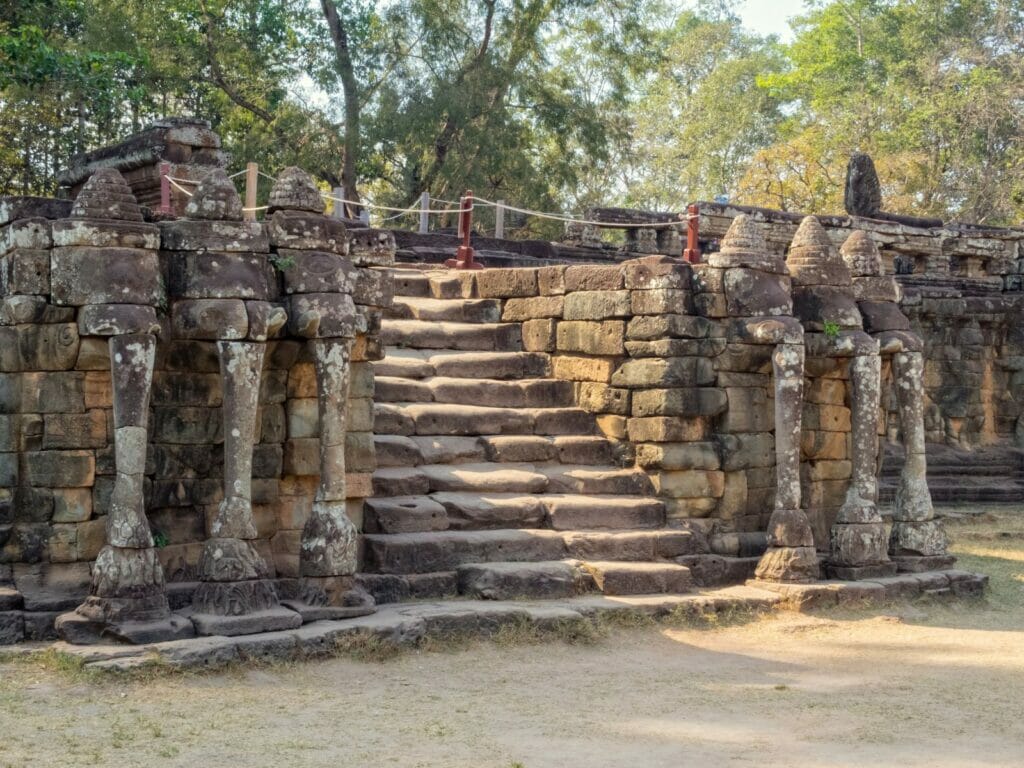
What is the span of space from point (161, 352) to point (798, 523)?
4703mm

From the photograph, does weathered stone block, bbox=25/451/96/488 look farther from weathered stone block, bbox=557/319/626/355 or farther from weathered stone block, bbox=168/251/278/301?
weathered stone block, bbox=557/319/626/355

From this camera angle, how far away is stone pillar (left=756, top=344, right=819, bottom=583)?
32.7ft

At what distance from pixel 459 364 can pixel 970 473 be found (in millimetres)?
8581

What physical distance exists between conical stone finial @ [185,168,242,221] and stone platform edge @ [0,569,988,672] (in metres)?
2.48

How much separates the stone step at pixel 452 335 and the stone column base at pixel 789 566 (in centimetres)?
294

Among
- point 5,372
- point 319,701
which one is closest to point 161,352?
point 5,372

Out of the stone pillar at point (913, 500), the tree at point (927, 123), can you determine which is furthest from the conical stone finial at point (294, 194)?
the tree at point (927, 123)

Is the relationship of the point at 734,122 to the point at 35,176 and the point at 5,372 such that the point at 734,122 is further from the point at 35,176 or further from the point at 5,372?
the point at 5,372

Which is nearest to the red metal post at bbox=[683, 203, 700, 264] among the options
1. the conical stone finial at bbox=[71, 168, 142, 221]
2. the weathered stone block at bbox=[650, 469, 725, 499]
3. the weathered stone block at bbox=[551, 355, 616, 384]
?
the weathered stone block at bbox=[551, 355, 616, 384]

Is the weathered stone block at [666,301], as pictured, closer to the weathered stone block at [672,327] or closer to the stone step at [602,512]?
the weathered stone block at [672,327]

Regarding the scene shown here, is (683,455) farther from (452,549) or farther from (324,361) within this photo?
(324,361)

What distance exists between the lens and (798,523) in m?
10.0

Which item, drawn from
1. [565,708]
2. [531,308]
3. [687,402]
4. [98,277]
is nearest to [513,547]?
[687,402]

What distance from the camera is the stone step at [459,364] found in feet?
35.7
